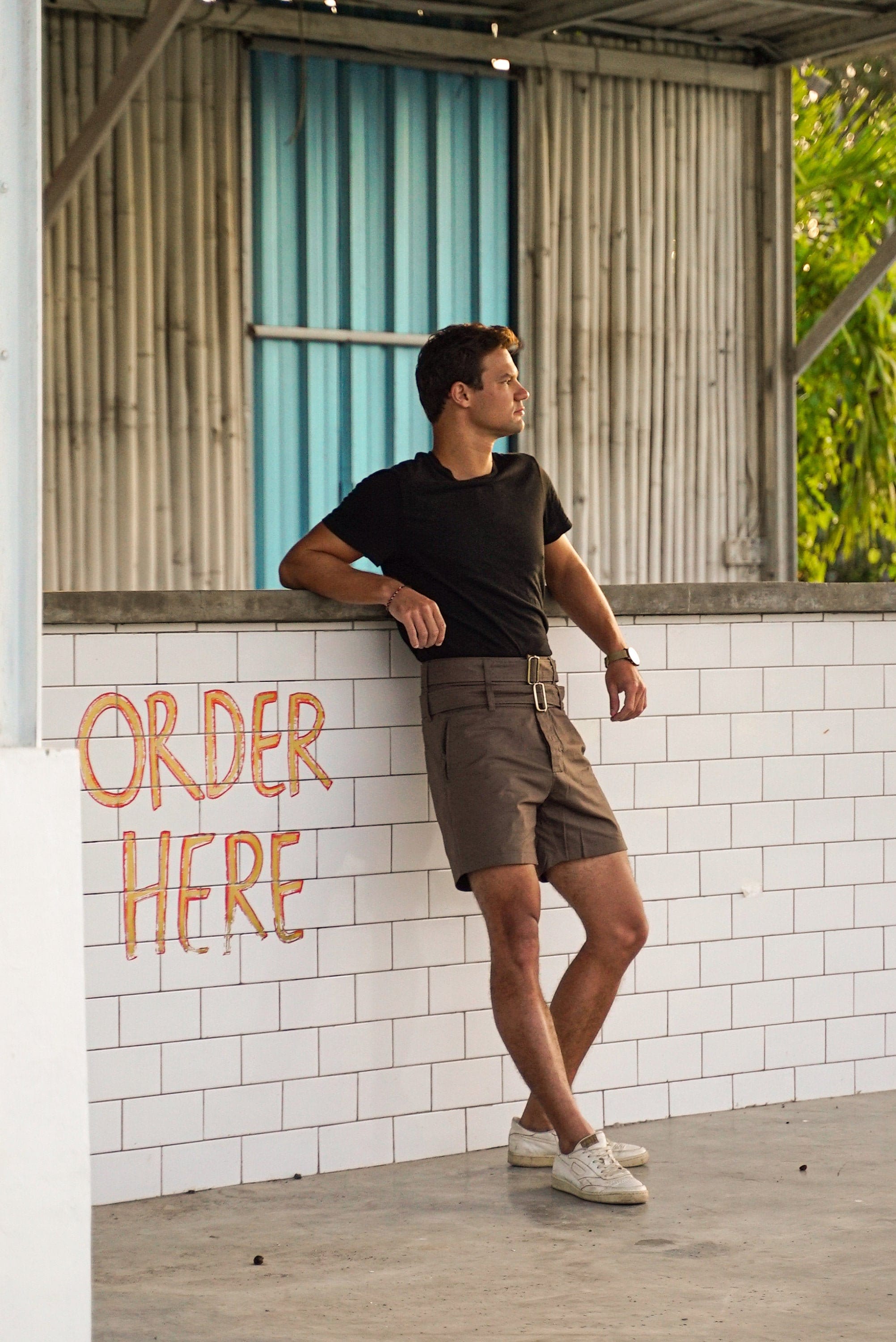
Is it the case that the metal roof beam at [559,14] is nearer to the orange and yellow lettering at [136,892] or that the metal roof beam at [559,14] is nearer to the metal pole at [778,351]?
the metal pole at [778,351]

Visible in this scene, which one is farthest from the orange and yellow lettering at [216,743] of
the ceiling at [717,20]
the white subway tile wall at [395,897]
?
the ceiling at [717,20]

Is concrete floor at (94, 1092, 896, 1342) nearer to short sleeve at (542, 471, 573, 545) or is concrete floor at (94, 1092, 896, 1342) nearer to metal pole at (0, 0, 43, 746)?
metal pole at (0, 0, 43, 746)

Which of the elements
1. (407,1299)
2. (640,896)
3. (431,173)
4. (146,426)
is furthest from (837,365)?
(407,1299)

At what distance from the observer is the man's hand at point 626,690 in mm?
4488

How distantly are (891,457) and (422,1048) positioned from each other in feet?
31.0

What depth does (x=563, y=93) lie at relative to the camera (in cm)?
987

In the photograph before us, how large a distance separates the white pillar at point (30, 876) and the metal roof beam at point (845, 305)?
25.0ft

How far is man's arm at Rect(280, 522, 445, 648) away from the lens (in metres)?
→ 4.16

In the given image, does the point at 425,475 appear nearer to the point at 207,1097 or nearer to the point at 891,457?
the point at 207,1097

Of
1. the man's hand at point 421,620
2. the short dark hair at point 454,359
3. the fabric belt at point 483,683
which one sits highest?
the short dark hair at point 454,359

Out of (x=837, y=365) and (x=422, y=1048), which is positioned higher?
(x=837, y=365)

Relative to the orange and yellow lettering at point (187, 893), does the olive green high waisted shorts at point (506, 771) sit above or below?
above

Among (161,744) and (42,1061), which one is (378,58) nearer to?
(161,744)

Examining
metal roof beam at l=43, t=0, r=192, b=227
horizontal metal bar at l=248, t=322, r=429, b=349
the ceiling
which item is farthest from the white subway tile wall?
the ceiling
